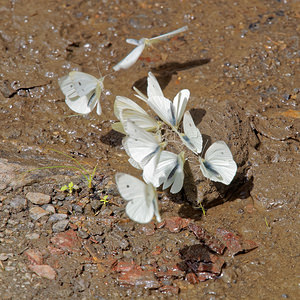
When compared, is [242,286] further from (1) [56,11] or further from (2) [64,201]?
(1) [56,11]

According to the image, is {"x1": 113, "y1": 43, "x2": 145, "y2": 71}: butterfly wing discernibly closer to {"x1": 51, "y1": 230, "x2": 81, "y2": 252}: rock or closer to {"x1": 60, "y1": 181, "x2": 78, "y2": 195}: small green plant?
{"x1": 60, "y1": 181, "x2": 78, "y2": 195}: small green plant

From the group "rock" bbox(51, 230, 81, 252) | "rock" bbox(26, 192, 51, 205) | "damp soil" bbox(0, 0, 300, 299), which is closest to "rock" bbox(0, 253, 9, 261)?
"damp soil" bbox(0, 0, 300, 299)

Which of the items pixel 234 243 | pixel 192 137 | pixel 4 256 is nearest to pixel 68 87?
pixel 192 137

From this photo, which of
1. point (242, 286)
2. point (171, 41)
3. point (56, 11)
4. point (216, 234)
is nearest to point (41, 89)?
point (56, 11)

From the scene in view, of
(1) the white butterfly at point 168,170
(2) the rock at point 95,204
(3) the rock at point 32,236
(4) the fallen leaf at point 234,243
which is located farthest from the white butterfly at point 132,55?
(4) the fallen leaf at point 234,243

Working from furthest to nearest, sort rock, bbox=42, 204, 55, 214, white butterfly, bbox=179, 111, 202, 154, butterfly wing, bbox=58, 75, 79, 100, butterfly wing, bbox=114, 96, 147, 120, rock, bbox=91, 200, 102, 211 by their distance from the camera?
butterfly wing, bbox=58, 75, 79, 100
butterfly wing, bbox=114, 96, 147, 120
rock, bbox=91, 200, 102, 211
rock, bbox=42, 204, 55, 214
white butterfly, bbox=179, 111, 202, 154

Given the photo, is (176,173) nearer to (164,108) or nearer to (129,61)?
(164,108)

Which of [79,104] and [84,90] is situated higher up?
[84,90]
